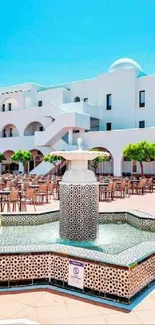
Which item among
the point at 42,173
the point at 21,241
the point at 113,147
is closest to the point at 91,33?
the point at 21,241

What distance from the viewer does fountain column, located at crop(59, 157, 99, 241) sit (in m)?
5.60

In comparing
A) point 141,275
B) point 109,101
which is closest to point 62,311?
point 141,275

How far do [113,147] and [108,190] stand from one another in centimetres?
1312

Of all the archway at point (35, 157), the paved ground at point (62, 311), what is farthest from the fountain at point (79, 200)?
the archway at point (35, 157)

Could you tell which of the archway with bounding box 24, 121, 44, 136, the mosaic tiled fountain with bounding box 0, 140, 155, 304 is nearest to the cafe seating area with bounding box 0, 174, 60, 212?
the mosaic tiled fountain with bounding box 0, 140, 155, 304

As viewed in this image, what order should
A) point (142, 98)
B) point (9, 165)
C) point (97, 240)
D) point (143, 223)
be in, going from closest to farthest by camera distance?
point (97, 240), point (143, 223), point (142, 98), point (9, 165)

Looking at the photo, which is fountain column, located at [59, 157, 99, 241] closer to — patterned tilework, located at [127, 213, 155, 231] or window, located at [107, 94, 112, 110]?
patterned tilework, located at [127, 213, 155, 231]

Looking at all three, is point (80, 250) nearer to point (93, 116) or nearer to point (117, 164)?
point (117, 164)

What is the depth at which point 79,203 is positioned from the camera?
5.59 meters

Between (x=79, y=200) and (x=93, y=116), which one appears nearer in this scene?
(x=79, y=200)

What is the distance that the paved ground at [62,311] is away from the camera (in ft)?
10.7

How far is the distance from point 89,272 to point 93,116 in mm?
27347

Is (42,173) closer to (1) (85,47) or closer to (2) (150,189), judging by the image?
(2) (150,189)

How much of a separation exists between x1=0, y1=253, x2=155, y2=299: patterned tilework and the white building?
20543 millimetres
